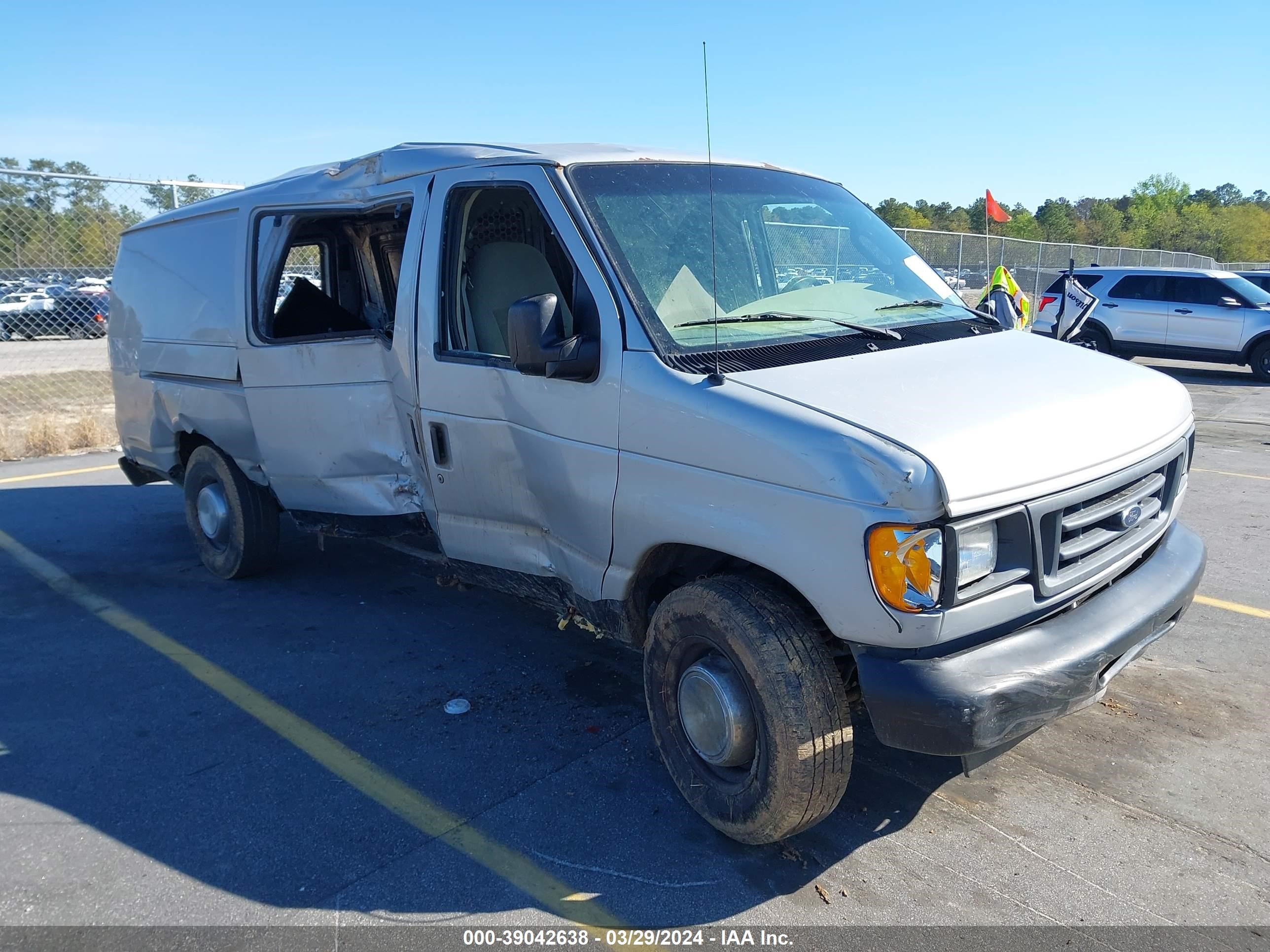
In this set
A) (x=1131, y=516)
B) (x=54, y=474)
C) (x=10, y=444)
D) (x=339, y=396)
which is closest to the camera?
(x=1131, y=516)

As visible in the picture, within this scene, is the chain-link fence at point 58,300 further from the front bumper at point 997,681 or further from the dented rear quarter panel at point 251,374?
the front bumper at point 997,681

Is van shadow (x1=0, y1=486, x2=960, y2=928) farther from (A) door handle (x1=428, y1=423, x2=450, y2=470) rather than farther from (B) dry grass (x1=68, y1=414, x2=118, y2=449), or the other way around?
(B) dry grass (x1=68, y1=414, x2=118, y2=449)

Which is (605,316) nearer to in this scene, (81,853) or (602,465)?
(602,465)

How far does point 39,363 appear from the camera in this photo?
13.9 m

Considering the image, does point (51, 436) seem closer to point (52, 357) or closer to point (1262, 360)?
point (52, 357)

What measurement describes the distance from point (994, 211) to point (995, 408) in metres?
3.33

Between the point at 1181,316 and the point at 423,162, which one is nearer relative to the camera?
the point at 423,162

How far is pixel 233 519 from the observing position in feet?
19.1

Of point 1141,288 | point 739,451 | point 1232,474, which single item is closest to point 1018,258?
point 1141,288

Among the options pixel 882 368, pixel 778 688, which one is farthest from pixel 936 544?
pixel 882 368

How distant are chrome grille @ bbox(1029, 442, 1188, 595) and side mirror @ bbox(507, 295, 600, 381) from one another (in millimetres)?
1537

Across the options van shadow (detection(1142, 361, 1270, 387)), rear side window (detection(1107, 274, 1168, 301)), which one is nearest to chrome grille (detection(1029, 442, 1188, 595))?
van shadow (detection(1142, 361, 1270, 387))

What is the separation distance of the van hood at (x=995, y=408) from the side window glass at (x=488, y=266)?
1357 millimetres

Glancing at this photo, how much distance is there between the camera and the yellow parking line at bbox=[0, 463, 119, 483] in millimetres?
9047
